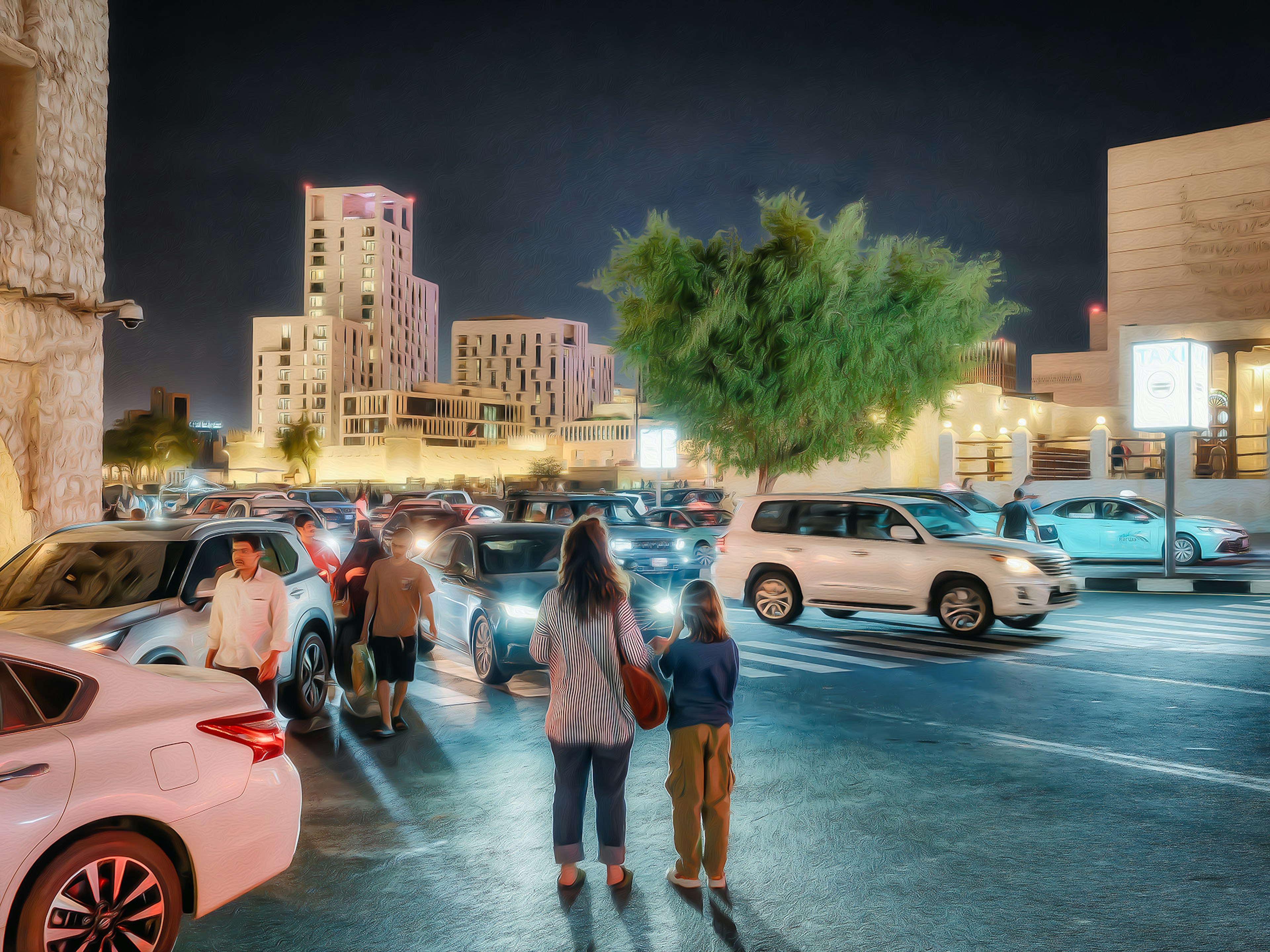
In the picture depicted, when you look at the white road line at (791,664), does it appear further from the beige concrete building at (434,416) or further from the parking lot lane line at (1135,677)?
the beige concrete building at (434,416)

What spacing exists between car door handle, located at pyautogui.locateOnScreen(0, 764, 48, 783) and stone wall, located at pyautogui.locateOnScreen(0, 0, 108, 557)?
13.5 metres

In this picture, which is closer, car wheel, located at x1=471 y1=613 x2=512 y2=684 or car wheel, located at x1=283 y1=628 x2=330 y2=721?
car wheel, located at x1=283 y1=628 x2=330 y2=721

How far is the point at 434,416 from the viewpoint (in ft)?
522

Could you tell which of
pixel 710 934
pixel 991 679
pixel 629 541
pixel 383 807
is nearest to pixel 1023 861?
pixel 710 934

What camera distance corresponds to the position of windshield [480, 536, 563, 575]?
11.7 metres

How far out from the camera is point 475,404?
169750mm

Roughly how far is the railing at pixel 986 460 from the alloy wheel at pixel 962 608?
28981 mm

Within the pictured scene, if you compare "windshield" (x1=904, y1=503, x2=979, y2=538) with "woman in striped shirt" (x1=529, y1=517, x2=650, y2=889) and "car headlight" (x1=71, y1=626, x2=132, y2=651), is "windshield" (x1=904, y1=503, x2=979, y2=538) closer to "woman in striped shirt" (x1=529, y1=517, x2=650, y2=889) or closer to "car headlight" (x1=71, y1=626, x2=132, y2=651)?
"woman in striped shirt" (x1=529, y1=517, x2=650, y2=889)

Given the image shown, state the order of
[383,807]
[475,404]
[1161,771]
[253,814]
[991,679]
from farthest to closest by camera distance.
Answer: [475,404] < [991,679] < [1161,771] < [383,807] < [253,814]

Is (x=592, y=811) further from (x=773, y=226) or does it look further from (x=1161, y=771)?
(x=773, y=226)

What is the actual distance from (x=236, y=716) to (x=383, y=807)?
226 centimetres

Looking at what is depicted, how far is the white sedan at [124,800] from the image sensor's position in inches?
139

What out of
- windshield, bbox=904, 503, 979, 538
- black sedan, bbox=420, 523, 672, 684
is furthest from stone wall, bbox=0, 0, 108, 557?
windshield, bbox=904, 503, 979, 538

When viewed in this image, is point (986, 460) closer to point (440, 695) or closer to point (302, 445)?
point (440, 695)
